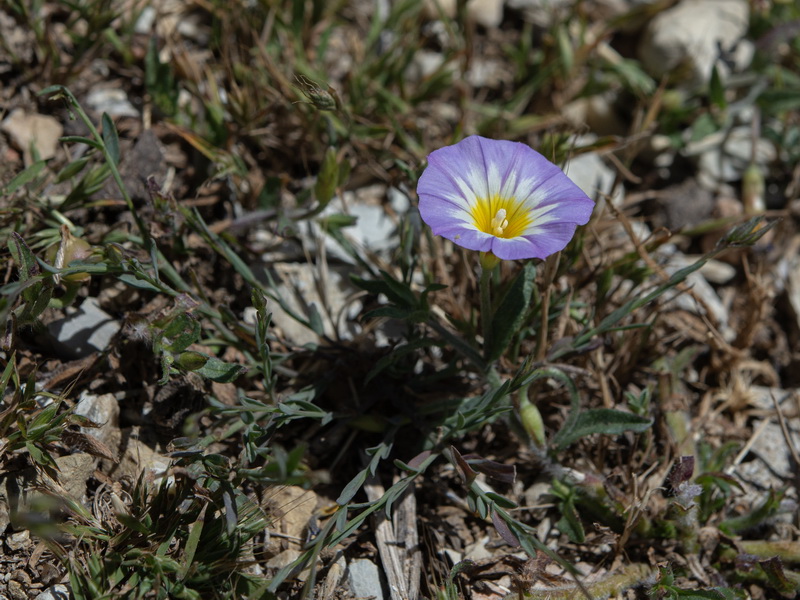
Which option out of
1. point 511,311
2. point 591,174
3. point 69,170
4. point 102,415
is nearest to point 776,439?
point 511,311

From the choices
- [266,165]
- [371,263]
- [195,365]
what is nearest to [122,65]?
[266,165]

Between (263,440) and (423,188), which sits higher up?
(423,188)

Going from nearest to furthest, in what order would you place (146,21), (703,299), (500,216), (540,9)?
(500,216), (703,299), (146,21), (540,9)

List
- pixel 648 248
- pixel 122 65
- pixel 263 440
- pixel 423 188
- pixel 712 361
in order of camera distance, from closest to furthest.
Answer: pixel 423 188 < pixel 263 440 < pixel 648 248 < pixel 712 361 < pixel 122 65

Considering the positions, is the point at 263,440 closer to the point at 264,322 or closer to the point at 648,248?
the point at 264,322

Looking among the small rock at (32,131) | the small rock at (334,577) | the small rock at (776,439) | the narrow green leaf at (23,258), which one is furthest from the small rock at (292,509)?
the small rock at (776,439)

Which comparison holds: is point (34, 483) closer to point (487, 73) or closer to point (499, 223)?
point (499, 223)

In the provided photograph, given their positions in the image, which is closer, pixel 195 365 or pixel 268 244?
pixel 195 365
